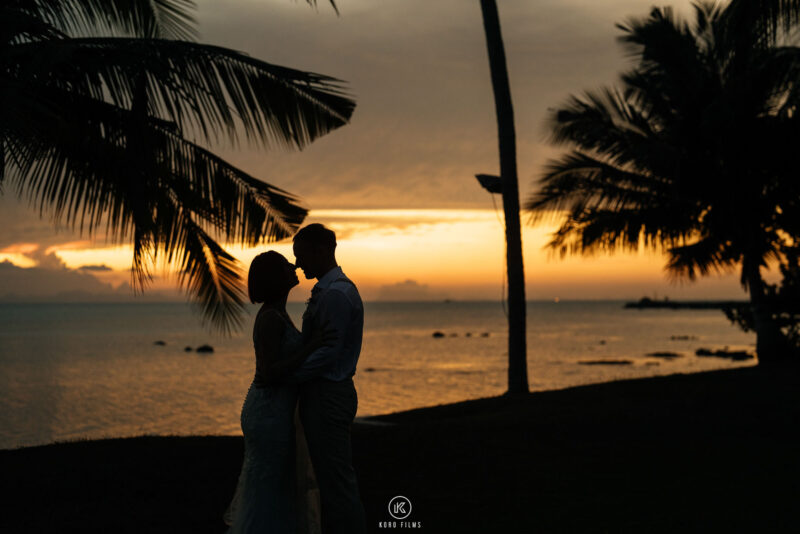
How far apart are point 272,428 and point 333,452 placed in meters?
0.41

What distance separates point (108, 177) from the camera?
6.98m

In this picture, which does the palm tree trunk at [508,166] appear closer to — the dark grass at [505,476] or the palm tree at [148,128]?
the dark grass at [505,476]

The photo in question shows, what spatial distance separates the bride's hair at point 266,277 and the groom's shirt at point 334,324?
21 centimetres

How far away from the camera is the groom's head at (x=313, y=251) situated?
427 centimetres

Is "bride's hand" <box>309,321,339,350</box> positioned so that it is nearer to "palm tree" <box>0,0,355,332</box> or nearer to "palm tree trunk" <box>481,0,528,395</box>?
"palm tree" <box>0,0,355,332</box>

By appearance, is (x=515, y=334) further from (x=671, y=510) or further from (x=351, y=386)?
(x=351, y=386)

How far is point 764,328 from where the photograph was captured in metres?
18.2

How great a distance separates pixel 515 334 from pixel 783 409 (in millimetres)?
4253

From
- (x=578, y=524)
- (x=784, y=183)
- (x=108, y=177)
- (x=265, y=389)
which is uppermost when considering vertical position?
(x=784, y=183)

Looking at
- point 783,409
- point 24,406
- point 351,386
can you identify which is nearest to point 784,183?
point 783,409

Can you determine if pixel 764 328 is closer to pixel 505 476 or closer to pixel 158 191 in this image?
pixel 505 476

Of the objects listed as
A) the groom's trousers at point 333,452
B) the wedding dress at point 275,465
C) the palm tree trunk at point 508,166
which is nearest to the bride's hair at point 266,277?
the wedding dress at point 275,465

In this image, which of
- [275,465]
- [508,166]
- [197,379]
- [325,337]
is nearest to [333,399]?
[325,337]
